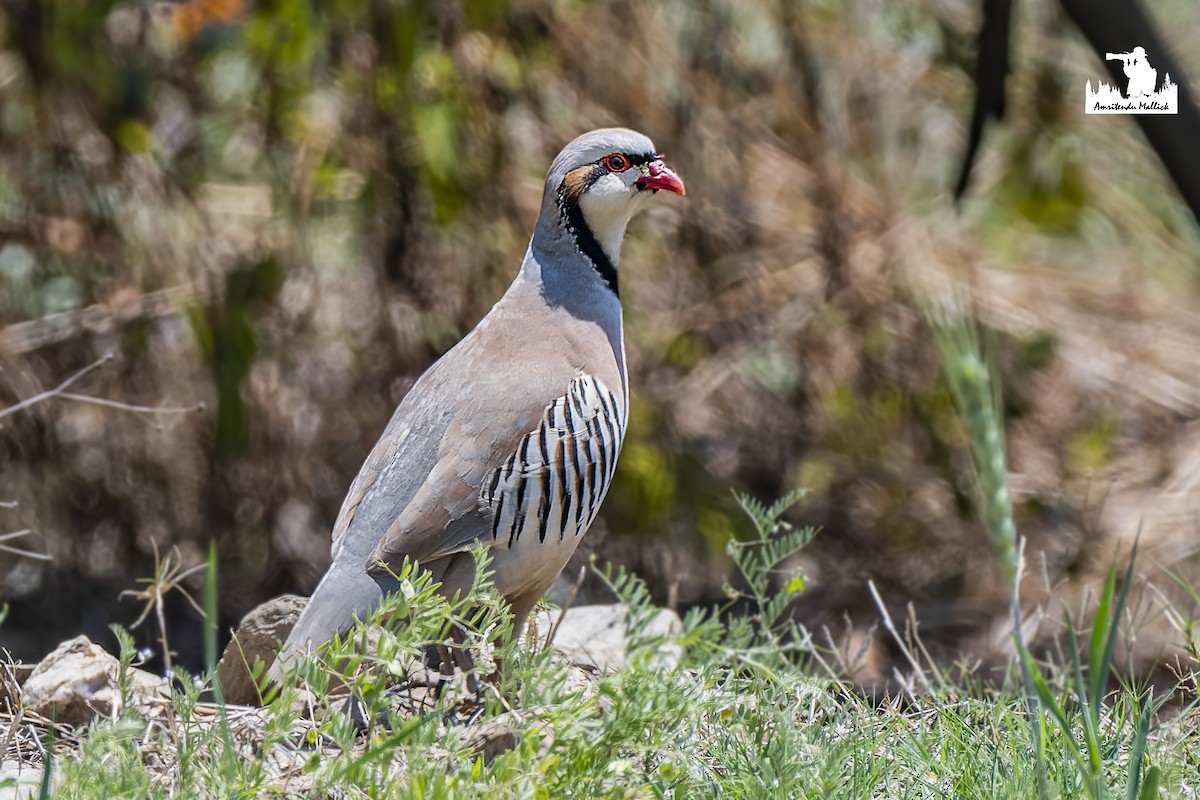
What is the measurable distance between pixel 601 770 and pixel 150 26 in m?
4.73

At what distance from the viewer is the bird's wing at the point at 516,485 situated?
364 centimetres

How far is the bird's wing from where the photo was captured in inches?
143

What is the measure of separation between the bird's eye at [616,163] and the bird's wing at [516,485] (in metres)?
0.61

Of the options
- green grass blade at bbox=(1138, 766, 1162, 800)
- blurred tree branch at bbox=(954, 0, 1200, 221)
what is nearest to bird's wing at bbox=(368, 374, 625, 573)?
blurred tree branch at bbox=(954, 0, 1200, 221)

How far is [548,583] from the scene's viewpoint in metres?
3.93

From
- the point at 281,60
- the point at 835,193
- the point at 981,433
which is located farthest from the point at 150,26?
the point at 981,433

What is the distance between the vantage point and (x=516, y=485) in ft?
12.3

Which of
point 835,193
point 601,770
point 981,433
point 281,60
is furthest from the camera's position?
point 835,193

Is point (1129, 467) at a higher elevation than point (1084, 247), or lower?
lower

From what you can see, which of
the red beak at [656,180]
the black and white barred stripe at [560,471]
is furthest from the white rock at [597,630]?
the red beak at [656,180]

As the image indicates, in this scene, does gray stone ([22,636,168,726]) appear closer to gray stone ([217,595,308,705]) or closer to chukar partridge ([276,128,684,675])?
gray stone ([217,595,308,705])

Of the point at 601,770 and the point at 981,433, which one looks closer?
the point at 981,433

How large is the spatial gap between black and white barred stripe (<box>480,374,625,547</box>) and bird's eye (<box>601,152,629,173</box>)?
2.02 ft

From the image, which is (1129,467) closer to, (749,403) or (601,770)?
(749,403)
